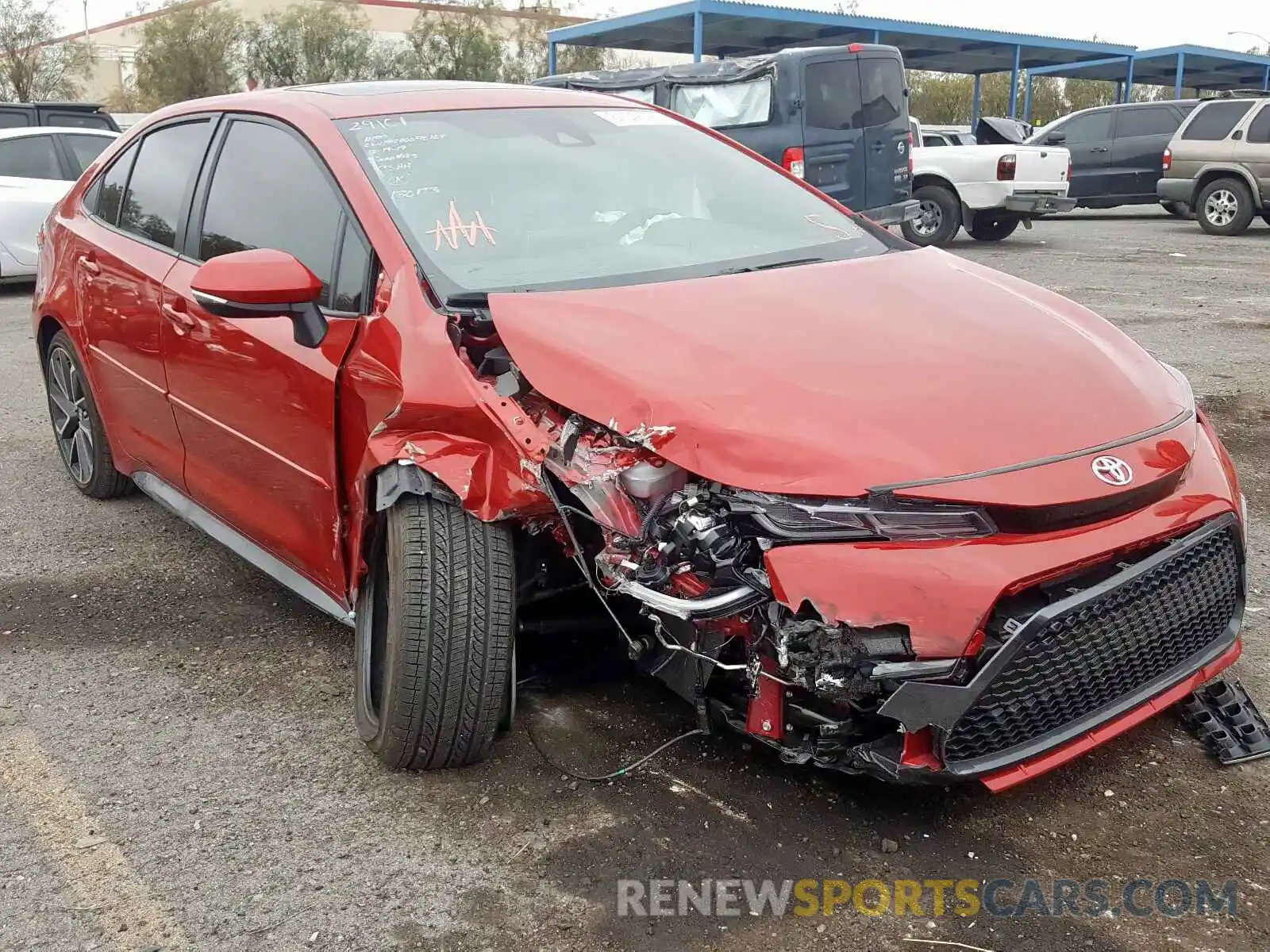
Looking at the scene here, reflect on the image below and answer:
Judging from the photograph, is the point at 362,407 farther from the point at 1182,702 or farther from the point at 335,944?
the point at 1182,702

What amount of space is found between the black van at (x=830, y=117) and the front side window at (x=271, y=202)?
8.76 metres

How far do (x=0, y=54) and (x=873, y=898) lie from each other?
152 feet

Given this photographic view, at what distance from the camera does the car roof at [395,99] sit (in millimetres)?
3494

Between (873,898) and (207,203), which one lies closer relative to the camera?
(873,898)

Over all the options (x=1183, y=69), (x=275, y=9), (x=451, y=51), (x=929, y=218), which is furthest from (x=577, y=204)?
(x=275, y=9)

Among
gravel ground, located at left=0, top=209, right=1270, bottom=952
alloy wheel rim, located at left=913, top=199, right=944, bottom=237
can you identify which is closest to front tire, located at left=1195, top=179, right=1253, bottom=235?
alloy wheel rim, located at left=913, top=199, right=944, bottom=237

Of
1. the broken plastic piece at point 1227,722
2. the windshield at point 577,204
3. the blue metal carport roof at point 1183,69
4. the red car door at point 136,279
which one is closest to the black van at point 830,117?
the red car door at point 136,279

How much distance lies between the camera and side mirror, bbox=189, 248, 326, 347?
9.56 feet

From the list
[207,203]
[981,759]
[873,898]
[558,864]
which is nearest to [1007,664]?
[981,759]

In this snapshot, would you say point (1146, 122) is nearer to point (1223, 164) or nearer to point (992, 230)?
point (1223, 164)

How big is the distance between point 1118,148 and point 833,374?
57.3 ft

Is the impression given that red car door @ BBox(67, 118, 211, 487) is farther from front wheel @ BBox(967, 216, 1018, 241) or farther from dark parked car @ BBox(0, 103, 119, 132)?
front wheel @ BBox(967, 216, 1018, 241)

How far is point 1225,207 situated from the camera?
631 inches

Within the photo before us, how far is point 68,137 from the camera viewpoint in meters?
11.6
